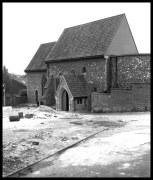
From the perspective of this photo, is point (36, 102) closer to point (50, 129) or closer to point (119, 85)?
point (119, 85)

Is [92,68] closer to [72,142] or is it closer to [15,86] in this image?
[72,142]

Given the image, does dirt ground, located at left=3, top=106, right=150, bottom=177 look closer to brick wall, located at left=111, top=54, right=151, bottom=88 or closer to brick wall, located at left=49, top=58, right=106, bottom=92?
brick wall, located at left=111, top=54, right=151, bottom=88

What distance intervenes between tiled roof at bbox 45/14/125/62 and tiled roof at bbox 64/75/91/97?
3.59 m

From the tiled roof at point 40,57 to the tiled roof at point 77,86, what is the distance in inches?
458

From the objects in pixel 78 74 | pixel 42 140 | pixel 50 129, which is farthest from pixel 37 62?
pixel 42 140

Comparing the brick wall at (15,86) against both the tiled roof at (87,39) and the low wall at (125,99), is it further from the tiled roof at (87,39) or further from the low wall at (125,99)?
the low wall at (125,99)

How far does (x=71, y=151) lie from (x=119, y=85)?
1911 centimetres

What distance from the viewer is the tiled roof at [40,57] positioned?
43.7 meters

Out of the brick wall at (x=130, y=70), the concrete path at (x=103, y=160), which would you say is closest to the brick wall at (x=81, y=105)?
the brick wall at (x=130, y=70)

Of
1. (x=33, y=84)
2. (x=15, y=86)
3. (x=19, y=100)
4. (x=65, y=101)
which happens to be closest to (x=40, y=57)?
(x=33, y=84)

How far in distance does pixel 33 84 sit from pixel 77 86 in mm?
15878

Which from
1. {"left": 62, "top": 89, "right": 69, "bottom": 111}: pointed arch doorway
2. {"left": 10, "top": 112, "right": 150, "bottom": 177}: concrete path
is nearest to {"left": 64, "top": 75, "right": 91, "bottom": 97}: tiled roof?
{"left": 62, "top": 89, "right": 69, "bottom": 111}: pointed arch doorway

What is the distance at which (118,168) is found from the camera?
33.1 feet

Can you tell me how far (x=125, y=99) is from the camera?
28297 mm
